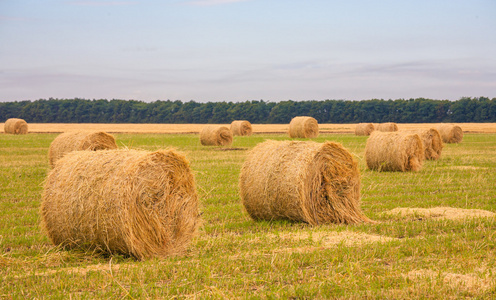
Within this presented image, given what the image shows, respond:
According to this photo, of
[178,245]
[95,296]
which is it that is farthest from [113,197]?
[95,296]

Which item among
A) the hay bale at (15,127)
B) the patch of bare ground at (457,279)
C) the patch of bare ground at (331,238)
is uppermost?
the hay bale at (15,127)

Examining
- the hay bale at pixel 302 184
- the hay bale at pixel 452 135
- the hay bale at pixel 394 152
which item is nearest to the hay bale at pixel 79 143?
the hay bale at pixel 302 184

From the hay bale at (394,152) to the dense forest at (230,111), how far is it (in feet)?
252

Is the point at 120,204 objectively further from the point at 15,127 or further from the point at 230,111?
the point at 230,111

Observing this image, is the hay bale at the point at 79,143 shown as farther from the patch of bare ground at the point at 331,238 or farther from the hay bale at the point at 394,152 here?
the patch of bare ground at the point at 331,238

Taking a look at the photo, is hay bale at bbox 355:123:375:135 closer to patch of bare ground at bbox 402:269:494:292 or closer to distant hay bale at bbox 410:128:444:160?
distant hay bale at bbox 410:128:444:160

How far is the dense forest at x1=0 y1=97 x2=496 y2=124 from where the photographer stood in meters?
92.2

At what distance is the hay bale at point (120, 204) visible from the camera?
652 cm

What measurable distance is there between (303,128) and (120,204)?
30.4m

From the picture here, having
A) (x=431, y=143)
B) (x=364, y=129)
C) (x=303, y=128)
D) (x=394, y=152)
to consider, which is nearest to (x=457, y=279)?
(x=394, y=152)

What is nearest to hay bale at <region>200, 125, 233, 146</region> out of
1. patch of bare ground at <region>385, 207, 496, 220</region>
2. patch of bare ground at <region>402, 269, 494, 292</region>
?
patch of bare ground at <region>385, 207, 496, 220</region>

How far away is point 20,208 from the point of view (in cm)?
1010

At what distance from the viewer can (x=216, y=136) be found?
1164 inches

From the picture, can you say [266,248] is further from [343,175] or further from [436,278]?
[343,175]
